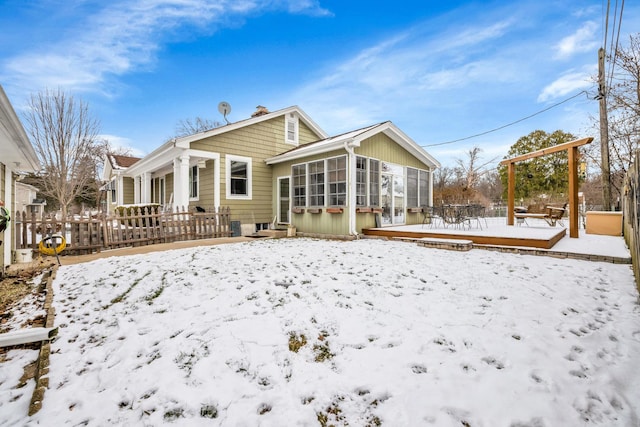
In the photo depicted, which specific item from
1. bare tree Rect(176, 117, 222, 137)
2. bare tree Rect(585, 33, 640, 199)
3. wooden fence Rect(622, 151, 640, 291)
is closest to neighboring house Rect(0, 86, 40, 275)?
wooden fence Rect(622, 151, 640, 291)

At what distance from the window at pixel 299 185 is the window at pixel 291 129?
2115mm

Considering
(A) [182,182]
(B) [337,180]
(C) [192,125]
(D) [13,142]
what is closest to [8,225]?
(D) [13,142]

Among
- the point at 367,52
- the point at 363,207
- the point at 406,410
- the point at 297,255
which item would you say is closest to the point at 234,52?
the point at 367,52

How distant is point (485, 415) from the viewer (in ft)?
5.33

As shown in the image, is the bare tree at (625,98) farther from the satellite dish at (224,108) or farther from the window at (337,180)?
the satellite dish at (224,108)

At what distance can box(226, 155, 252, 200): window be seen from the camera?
934 cm

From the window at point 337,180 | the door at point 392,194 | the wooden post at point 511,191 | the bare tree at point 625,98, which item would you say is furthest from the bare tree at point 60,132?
the bare tree at point 625,98

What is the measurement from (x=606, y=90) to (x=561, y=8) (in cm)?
326

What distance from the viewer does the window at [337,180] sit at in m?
8.26

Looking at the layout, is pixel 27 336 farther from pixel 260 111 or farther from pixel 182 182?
pixel 260 111

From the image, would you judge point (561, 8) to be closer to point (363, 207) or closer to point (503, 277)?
point (363, 207)

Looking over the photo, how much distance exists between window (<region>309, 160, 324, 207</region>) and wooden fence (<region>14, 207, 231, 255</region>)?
2.67 meters

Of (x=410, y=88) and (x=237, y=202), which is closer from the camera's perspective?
(x=237, y=202)

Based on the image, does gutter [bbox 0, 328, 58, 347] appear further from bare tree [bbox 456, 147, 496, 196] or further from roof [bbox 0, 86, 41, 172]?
bare tree [bbox 456, 147, 496, 196]
